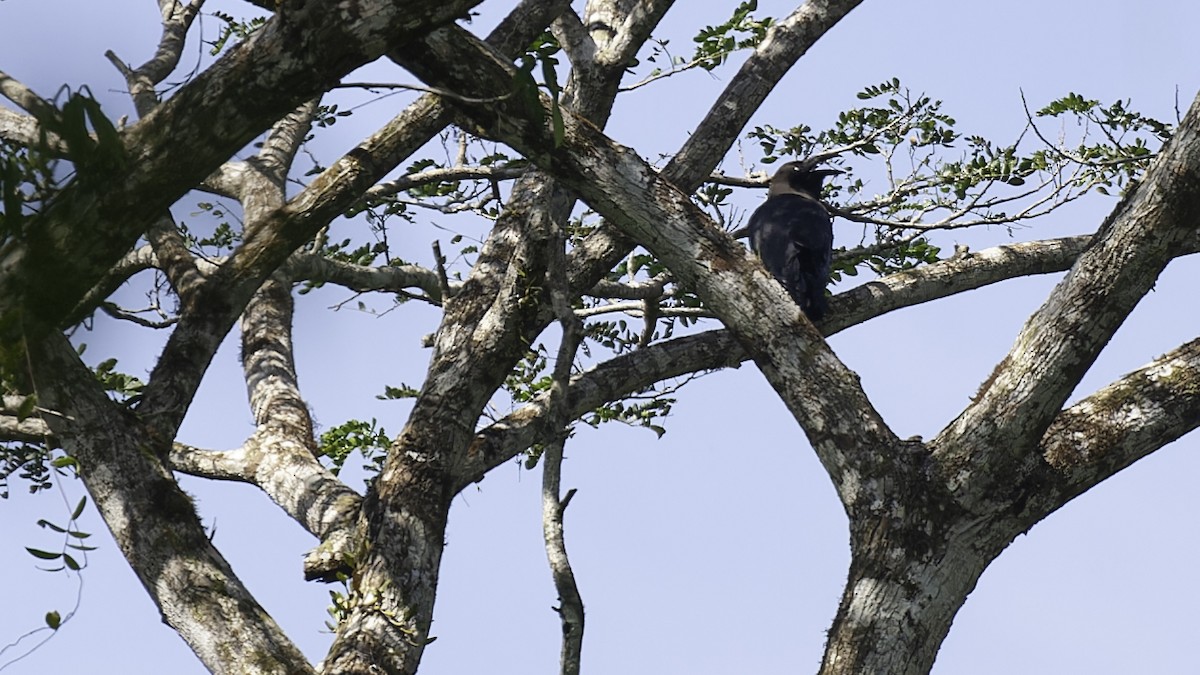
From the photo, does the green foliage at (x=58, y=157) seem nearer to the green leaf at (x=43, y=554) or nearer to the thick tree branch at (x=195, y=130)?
the thick tree branch at (x=195, y=130)

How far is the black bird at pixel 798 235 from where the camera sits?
22.9ft

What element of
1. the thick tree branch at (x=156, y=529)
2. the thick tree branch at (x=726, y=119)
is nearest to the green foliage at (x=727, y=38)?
the thick tree branch at (x=726, y=119)

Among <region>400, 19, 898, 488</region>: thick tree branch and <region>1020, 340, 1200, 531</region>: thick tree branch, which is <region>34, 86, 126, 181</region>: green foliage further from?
<region>1020, 340, 1200, 531</region>: thick tree branch

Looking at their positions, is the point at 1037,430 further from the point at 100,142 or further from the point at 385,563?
the point at 100,142

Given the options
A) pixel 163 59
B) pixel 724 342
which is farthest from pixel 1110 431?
pixel 163 59

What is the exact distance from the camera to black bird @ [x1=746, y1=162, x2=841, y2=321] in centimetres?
699

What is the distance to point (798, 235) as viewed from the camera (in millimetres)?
7562

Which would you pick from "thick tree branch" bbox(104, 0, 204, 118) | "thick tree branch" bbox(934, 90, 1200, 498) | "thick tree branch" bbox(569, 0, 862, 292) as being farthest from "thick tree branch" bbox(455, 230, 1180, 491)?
"thick tree branch" bbox(104, 0, 204, 118)

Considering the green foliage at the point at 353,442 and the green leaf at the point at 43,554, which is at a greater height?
the green foliage at the point at 353,442

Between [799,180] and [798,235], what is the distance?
1.29 meters

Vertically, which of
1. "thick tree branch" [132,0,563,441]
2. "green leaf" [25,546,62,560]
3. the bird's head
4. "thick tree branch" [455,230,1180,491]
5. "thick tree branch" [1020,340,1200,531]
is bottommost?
"thick tree branch" [1020,340,1200,531]

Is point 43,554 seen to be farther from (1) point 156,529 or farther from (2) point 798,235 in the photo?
(2) point 798,235

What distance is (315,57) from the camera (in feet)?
11.8

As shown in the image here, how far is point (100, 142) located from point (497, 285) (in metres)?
2.30
